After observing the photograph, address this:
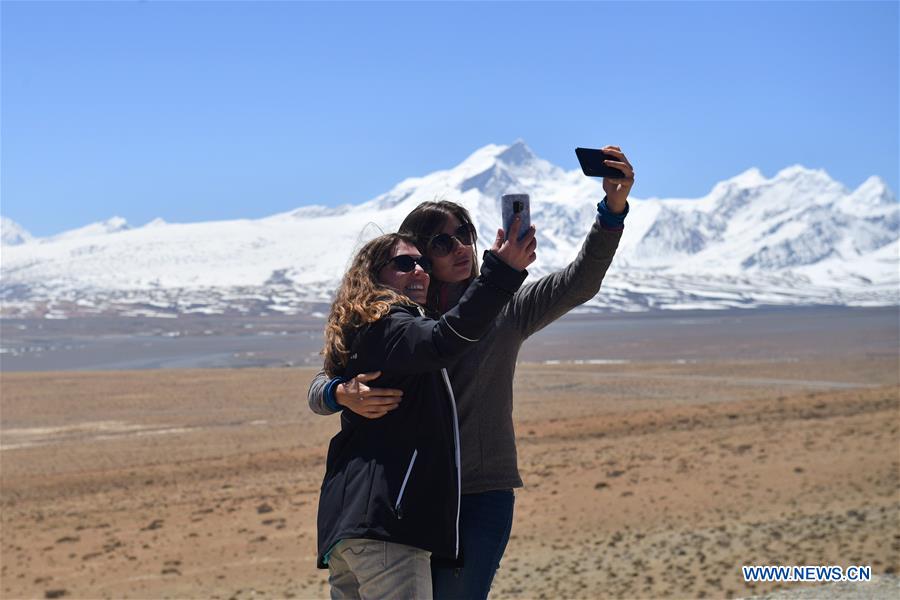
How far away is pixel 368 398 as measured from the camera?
9.42ft

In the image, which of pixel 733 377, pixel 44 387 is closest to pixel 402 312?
pixel 733 377

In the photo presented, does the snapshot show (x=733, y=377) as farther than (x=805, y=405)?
Yes

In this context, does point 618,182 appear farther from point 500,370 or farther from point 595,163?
point 500,370

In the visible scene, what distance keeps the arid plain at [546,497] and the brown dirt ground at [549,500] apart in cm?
4

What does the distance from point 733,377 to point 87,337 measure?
67.8 meters

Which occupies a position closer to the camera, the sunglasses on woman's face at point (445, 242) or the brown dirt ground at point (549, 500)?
the sunglasses on woman's face at point (445, 242)

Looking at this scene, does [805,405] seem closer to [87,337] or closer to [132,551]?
[132,551]

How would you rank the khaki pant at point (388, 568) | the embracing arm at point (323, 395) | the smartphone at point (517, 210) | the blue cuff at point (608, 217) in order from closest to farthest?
the khaki pant at point (388, 568) < the smartphone at point (517, 210) < the embracing arm at point (323, 395) < the blue cuff at point (608, 217)

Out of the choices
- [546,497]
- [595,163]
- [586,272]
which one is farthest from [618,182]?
[546,497]

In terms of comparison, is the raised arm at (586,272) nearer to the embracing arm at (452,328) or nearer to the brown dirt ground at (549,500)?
the embracing arm at (452,328)

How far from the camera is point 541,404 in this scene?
1128 inches

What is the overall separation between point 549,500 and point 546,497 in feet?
0.52

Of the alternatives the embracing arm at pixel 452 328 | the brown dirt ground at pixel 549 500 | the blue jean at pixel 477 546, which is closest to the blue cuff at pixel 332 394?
the embracing arm at pixel 452 328

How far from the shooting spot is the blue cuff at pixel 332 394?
305cm
